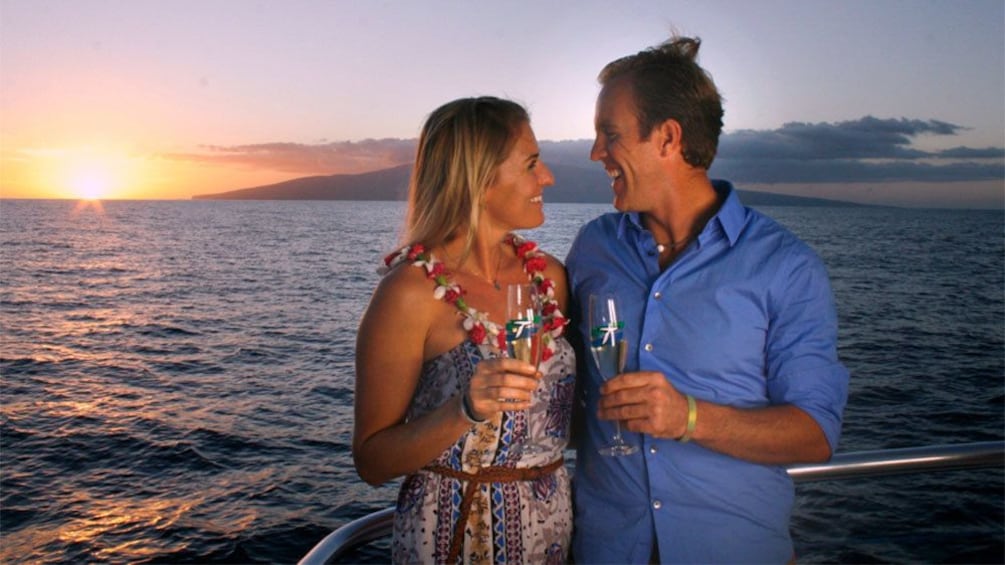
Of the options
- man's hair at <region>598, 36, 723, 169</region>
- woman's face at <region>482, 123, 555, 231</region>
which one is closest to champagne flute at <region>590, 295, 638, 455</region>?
woman's face at <region>482, 123, 555, 231</region>

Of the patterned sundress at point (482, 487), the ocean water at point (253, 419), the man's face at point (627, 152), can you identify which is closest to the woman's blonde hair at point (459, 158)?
the patterned sundress at point (482, 487)

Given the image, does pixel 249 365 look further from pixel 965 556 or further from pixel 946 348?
pixel 946 348

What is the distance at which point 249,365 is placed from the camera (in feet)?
90.7

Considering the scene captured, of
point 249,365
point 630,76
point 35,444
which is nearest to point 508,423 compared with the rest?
point 630,76

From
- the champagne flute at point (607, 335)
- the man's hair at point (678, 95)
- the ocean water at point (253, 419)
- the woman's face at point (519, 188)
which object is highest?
the man's hair at point (678, 95)

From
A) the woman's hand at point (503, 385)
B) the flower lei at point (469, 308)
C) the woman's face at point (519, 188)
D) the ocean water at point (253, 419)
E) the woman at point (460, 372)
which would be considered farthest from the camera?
the ocean water at point (253, 419)

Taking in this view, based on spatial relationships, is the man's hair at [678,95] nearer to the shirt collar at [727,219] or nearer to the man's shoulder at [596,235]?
the shirt collar at [727,219]

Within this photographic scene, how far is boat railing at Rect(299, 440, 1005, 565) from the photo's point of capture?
2533mm

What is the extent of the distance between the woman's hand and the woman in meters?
0.34

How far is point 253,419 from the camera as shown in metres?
21.3

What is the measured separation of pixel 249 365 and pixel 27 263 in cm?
4432

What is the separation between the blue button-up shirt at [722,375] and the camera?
2.74 metres

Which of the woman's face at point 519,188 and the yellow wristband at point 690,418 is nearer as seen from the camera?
the yellow wristband at point 690,418

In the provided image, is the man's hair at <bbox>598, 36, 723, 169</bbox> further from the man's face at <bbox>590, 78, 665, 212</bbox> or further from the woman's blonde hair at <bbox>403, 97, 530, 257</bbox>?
the woman's blonde hair at <bbox>403, 97, 530, 257</bbox>
